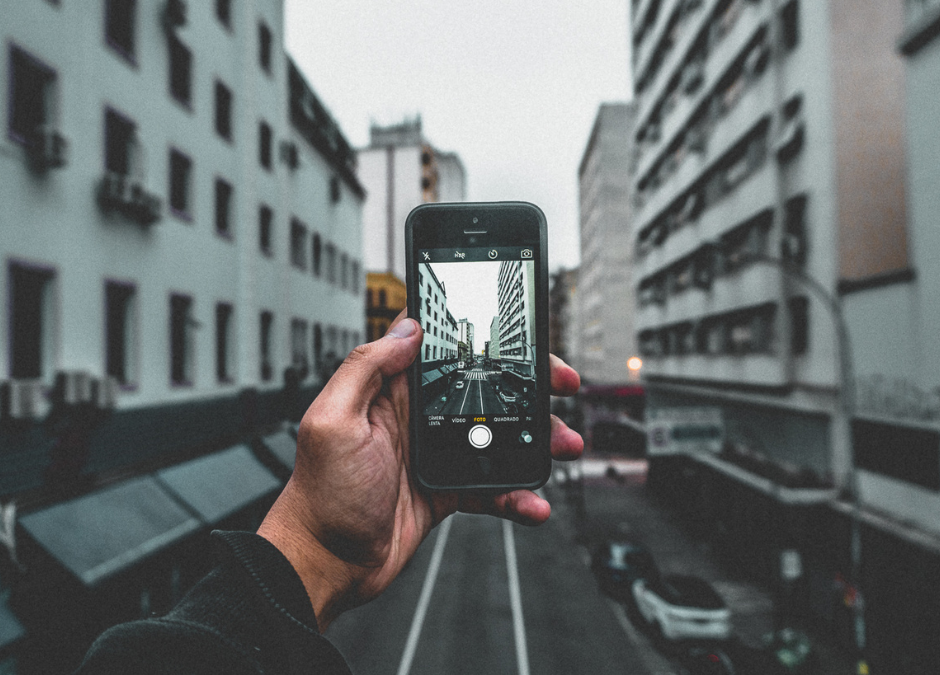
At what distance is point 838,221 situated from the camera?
60.9 feet

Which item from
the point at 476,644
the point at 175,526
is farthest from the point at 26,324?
the point at 476,644

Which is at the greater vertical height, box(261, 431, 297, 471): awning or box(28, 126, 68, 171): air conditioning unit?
box(28, 126, 68, 171): air conditioning unit

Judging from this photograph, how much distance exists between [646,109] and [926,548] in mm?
35092

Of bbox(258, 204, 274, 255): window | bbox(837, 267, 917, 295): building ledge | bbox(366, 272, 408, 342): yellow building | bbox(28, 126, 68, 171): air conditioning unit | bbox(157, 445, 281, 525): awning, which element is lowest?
bbox(157, 445, 281, 525): awning

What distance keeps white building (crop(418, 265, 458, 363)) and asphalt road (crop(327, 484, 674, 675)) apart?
16187mm

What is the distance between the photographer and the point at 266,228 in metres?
21.1

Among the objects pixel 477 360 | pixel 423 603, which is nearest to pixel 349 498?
pixel 477 360

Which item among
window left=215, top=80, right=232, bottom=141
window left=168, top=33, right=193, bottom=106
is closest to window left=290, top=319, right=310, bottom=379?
window left=215, top=80, right=232, bottom=141

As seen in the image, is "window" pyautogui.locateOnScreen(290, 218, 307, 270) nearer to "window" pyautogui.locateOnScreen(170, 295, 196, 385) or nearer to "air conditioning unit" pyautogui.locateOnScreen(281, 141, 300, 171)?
"air conditioning unit" pyautogui.locateOnScreen(281, 141, 300, 171)

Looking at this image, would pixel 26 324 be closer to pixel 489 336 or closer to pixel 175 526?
pixel 175 526

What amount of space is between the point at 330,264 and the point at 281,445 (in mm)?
9575

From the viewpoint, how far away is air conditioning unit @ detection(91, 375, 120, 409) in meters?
11.5

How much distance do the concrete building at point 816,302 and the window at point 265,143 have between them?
1663 centimetres

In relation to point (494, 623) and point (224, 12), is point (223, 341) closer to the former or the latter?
point (224, 12)
